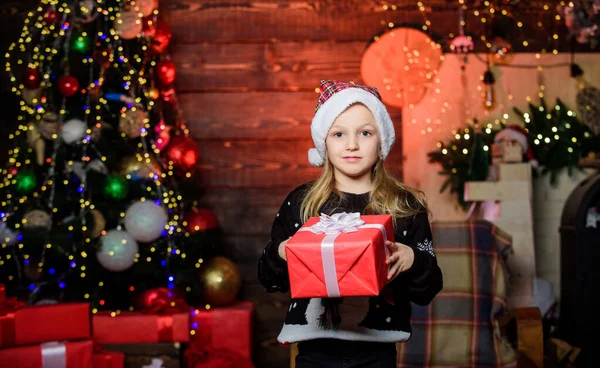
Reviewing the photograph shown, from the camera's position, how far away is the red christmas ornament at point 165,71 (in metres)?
3.64

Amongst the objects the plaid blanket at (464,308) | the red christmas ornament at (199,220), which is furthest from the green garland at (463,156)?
the red christmas ornament at (199,220)

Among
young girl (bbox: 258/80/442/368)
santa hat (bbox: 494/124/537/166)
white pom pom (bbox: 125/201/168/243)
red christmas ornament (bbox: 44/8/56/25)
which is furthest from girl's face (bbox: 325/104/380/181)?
red christmas ornament (bbox: 44/8/56/25)

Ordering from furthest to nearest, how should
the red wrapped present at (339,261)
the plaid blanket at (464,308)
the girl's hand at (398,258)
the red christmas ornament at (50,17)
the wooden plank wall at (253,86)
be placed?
the wooden plank wall at (253,86), the red christmas ornament at (50,17), the plaid blanket at (464,308), the girl's hand at (398,258), the red wrapped present at (339,261)

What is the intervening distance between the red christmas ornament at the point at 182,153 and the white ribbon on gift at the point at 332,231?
75.8 inches

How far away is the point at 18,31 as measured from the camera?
4.01 metres

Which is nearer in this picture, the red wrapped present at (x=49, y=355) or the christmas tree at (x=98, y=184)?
the red wrapped present at (x=49, y=355)

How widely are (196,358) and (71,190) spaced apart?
92 centimetres

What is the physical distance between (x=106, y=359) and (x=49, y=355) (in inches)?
9.5

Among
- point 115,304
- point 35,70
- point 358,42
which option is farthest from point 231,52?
point 115,304

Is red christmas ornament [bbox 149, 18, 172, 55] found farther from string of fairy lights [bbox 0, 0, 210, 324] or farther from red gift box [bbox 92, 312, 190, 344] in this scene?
red gift box [bbox 92, 312, 190, 344]

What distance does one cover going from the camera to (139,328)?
3248 millimetres

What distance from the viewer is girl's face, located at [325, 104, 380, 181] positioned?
189 cm

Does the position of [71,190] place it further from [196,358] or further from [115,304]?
[196,358]

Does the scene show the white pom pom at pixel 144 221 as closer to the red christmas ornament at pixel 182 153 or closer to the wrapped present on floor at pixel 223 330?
the red christmas ornament at pixel 182 153
